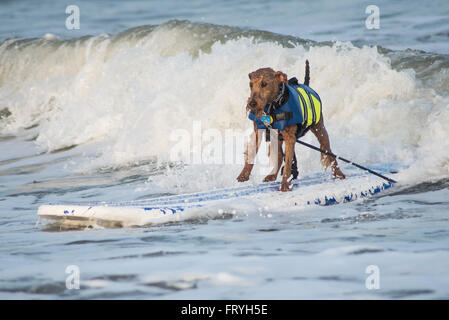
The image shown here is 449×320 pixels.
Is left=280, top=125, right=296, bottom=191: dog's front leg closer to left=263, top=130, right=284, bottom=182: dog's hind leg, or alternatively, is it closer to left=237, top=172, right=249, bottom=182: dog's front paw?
left=263, top=130, right=284, bottom=182: dog's hind leg

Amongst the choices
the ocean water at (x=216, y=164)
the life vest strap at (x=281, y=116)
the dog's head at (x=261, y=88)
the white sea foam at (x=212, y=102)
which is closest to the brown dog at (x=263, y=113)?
the dog's head at (x=261, y=88)

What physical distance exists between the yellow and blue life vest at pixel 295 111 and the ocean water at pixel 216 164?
78 centimetres

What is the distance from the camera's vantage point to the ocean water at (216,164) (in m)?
4.34

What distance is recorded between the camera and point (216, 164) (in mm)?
8438

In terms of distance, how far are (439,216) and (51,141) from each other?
31.7 ft

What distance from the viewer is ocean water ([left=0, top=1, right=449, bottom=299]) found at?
434cm

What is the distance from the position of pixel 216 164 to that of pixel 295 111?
7.24 feet

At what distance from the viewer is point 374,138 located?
952 centimetres

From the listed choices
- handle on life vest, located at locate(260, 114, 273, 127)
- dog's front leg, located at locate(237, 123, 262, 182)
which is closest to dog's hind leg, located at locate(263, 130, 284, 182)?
dog's front leg, located at locate(237, 123, 262, 182)

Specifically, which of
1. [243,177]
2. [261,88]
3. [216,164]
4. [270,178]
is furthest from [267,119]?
[216,164]

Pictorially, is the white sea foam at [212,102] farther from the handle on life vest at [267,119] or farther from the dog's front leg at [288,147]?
the handle on life vest at [267,119]

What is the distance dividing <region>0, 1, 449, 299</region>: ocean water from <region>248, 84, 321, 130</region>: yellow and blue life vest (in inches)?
30.6

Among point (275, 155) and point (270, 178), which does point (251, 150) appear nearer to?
point (275, 155)
